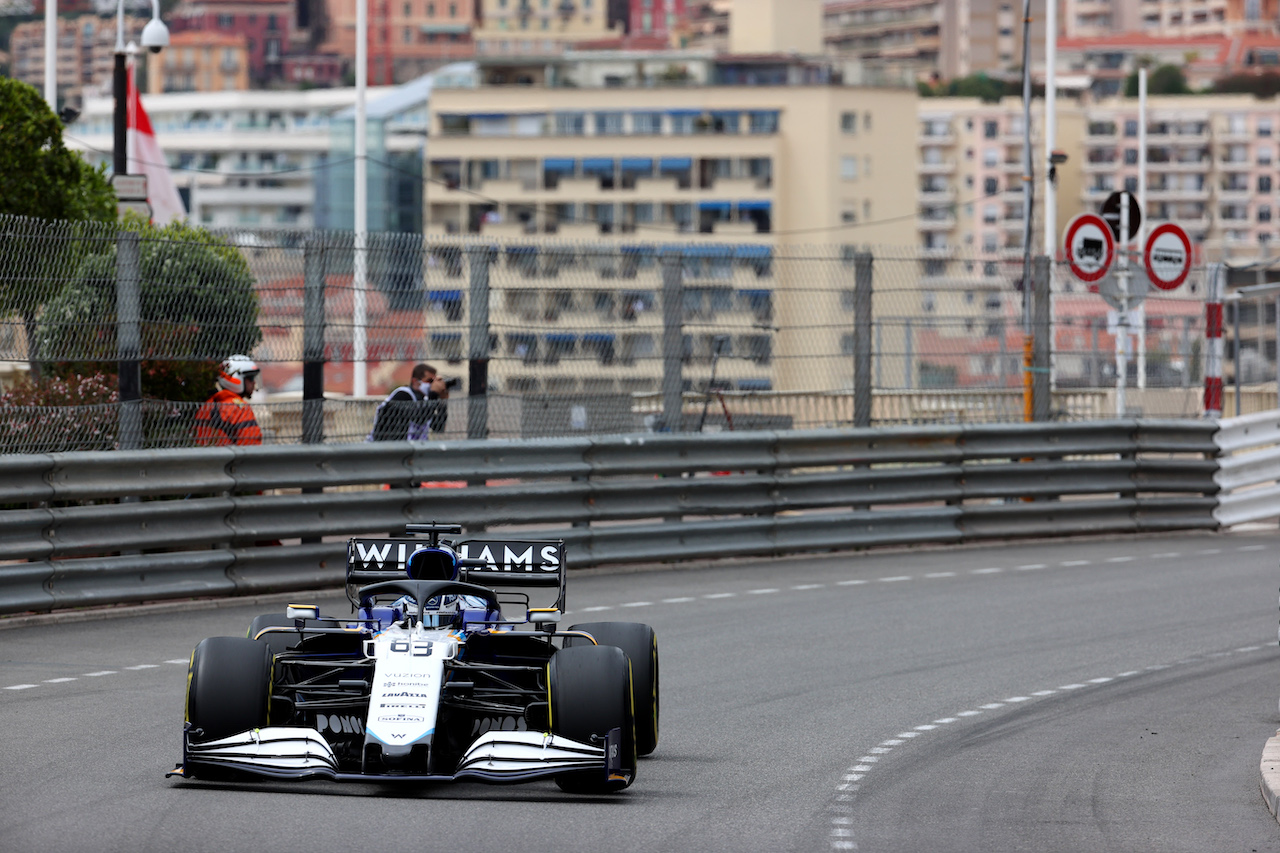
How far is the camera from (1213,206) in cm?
14238

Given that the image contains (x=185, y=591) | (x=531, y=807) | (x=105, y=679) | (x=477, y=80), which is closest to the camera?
(x=531, y=807)

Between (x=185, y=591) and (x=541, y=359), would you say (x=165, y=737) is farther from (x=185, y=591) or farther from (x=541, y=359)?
(x=541, y=359)

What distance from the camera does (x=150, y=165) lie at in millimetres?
25281

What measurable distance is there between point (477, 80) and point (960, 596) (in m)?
85.5

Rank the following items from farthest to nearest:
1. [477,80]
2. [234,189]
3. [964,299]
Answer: [234,189]
[477,80]
[964,299]

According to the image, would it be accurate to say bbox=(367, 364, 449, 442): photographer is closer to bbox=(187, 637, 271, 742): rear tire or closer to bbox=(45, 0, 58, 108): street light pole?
bbox=(187, 637, 271, 742): rear tire

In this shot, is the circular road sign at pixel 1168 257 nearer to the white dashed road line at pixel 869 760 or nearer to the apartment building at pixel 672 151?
the white dashed road line at pixel 869 760

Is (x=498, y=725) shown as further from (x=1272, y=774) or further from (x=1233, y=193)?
(x=1233, y=193)

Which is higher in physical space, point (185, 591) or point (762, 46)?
point (762, 46)

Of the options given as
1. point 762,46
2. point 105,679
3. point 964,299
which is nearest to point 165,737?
point 105,679

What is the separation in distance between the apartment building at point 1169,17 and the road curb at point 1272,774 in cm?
17546

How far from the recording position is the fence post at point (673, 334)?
15.3 m

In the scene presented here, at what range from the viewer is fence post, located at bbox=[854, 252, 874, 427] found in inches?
636

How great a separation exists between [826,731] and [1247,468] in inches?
401
